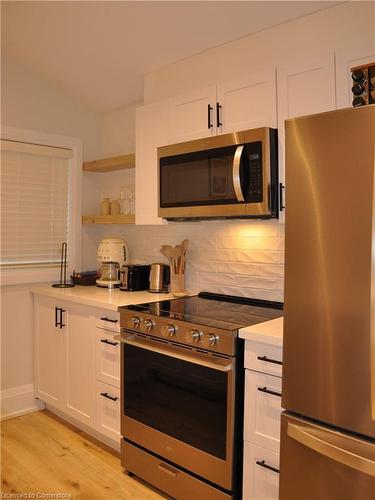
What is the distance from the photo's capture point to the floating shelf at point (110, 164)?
327 cm

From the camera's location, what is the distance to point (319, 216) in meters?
1.37

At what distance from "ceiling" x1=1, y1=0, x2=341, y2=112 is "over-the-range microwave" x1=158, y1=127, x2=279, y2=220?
636 millimetres

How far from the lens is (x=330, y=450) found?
4.44ft

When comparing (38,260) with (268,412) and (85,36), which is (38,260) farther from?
(268,412)

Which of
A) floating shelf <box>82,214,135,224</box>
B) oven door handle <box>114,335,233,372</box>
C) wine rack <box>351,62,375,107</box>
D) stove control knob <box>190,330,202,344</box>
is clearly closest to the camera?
wine rack <box>351,62,375,107</box>

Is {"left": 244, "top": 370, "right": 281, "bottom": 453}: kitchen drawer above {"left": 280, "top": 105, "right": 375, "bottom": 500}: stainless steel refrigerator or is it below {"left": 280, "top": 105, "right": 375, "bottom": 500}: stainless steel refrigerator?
below

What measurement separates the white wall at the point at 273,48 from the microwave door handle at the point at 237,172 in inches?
18.2

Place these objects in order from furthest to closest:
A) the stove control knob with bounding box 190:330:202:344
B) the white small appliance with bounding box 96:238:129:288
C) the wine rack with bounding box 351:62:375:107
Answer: the white small appliance with bounding box 96:238:129:288, the stove control knob with bounding box 190:330:202:344, the wine rack with bounding box 351:62:375:107

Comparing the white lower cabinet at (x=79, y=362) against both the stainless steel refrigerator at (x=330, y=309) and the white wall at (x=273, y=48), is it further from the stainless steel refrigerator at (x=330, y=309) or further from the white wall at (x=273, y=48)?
the white wall at (x=273, y=48)

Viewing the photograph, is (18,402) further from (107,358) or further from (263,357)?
(263,357)

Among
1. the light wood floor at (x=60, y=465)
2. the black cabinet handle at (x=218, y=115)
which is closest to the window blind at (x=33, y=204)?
the light wood floor at (x=60, y=465)

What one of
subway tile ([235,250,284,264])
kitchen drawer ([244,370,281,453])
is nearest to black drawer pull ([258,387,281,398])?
kitchen drawer ([244,370,281,453])

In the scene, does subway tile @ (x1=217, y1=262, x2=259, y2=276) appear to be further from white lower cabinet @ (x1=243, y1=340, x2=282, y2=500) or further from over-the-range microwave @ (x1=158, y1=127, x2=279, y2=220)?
white lower cabinet @ (x1=243, y1=340, x2=282, y2=500)

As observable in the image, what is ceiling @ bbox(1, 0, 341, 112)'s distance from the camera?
7.64 feet
